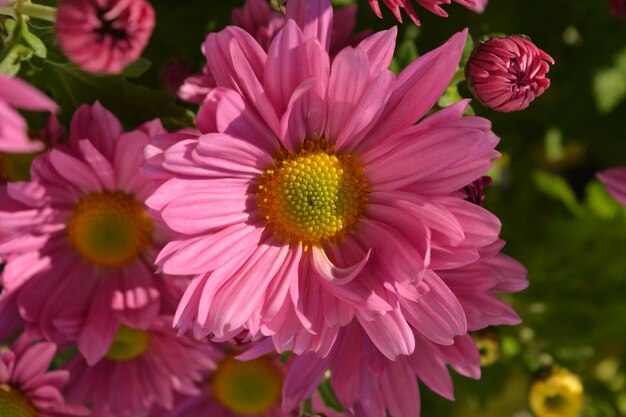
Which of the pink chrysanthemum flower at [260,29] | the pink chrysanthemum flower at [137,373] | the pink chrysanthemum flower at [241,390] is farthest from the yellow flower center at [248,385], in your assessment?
the pink chrysanthemum flower at [260,29]

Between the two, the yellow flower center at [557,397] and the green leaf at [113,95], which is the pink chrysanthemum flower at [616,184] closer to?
the yellow flower center at [557,397]

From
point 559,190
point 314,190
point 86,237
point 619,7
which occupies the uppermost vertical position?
point 619,7

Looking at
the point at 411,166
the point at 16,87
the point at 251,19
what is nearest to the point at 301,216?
the point at 411,166

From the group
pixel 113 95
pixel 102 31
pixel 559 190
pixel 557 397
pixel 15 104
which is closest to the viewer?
pixel 15 104

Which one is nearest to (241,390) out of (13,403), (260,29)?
(13,403)

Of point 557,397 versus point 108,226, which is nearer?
point 108,226

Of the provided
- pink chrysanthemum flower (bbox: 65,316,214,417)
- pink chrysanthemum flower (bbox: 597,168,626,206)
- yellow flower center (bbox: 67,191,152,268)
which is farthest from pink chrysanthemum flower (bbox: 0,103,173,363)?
pink chrysanthemum flower (bbox: 597,168,626,206)

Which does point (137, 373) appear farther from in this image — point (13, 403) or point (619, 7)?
point (619, 7)
